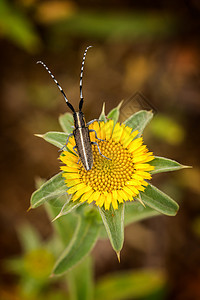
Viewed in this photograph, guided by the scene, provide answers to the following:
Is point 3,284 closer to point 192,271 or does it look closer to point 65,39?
point 192,271

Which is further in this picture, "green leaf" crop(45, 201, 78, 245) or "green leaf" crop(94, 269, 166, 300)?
"green leaf" crop(94, 269, 166, 300)

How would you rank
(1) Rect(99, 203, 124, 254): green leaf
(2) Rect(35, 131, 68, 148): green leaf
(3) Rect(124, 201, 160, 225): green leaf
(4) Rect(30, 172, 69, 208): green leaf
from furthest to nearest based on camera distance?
(3) Rect(124, 201, 160, 225): green leaf
(2) Rect(35, 131, 68, 148): green leaf
(4) Rect(30, 172, 69, 208): green leaf
(1) Rect(99, 203, 124, 254): green leaf

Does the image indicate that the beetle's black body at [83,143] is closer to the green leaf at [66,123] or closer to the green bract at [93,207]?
the green bract at [93,207]

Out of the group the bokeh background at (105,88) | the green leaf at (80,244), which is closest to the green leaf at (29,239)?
the bokeh background at (105,88)

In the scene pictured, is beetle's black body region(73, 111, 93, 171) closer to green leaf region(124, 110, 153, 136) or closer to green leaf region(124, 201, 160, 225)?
green leaf region(124, 110, 153, 136)

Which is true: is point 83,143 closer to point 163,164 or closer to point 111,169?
point 111,169

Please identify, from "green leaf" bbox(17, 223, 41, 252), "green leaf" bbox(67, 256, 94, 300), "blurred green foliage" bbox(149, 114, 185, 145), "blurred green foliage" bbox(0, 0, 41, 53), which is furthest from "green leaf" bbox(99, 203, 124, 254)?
"blurred green foliage" bbox(0, 0, 41, 53)
